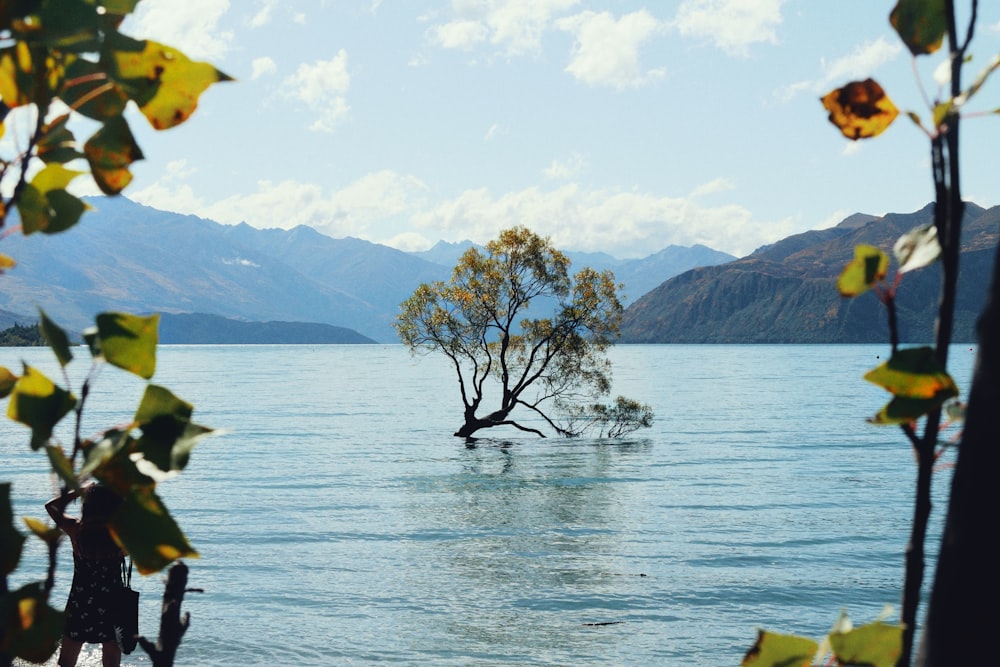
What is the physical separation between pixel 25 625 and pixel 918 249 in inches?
38.9

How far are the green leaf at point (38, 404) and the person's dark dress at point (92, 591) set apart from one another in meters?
10.7

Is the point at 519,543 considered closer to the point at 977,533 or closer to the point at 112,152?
the point at 112,152

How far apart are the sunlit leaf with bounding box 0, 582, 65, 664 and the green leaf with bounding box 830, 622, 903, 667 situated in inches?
32.3

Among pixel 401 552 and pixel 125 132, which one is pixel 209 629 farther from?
pixel 125 132

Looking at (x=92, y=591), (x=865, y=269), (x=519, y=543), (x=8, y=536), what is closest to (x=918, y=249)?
(x=865, y=269)

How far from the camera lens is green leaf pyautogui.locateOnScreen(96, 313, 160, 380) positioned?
86cm

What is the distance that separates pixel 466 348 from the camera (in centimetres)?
4694

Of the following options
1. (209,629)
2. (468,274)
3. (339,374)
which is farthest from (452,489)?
(339,374)

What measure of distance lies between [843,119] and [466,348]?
151ft

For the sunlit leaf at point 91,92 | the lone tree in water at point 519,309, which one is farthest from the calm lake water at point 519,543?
the lone tree in water at point 519,309

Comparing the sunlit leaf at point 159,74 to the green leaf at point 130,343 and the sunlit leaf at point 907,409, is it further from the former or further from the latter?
the sunlit leaf at point 907,409

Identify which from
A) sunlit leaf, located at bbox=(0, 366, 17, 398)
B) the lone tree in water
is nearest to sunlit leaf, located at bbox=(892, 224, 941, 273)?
sunlit leaf, located at bbox=(0, 366, 17, 398)

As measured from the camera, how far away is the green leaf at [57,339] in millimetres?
860

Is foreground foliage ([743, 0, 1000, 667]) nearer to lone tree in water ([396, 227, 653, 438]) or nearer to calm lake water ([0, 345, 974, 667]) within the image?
calm lake water ([0, 345, 974, 667])
